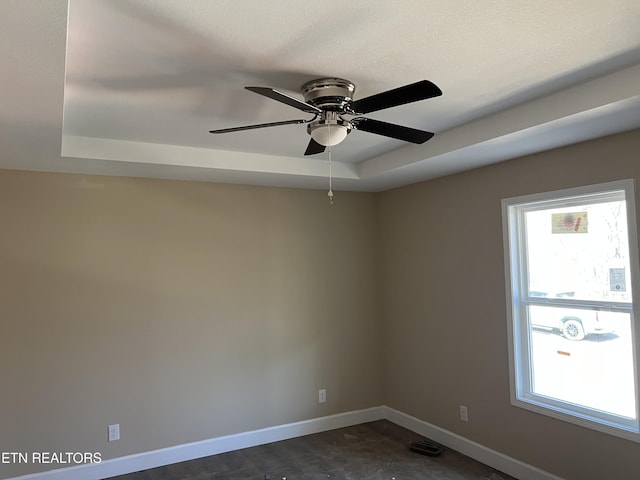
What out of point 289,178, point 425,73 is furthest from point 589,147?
point 289,178

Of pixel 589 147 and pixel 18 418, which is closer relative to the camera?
pixel 589 147

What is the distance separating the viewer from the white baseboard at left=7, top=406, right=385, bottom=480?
338 cm

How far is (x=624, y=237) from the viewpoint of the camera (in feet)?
9.14

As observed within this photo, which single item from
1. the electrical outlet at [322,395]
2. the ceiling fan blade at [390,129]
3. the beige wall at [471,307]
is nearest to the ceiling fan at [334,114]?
the ceiling fan blade at [390,129]

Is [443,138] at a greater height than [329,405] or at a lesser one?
greater

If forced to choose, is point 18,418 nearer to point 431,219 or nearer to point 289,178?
point 289,178

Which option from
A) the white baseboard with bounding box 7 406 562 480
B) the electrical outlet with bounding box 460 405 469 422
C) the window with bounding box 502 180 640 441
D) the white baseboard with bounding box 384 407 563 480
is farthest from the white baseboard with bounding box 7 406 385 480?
the window with bounding box 502 180 640 441

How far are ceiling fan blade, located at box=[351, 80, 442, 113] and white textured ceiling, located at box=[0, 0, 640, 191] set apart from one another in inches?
8.1

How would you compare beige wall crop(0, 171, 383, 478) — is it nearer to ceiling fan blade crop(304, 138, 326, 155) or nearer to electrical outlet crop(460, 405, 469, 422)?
electrical outlet crop(460, 405, 469, 422)

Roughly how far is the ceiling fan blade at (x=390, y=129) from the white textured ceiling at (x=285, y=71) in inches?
8.6

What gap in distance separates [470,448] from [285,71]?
10.8 ft

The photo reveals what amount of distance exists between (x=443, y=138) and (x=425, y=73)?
106 centimetres

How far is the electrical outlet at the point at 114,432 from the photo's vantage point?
3518 mm

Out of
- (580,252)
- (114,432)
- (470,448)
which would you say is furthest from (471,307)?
(114,432)
